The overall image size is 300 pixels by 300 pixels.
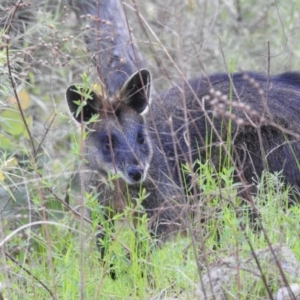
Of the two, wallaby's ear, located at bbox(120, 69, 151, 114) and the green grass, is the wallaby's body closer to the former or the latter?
wallaby's ear, located at bbox(120, 69, 151, 114)

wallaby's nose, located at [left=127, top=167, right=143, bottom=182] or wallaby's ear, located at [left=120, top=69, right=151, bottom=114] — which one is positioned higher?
wallaby's ear, located at [left=120, top=69, right=151, bottom=114]

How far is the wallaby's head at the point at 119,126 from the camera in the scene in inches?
247

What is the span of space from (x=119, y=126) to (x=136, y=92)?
351 mm

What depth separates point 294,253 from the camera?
4.70 m

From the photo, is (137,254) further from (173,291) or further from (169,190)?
(169,190)

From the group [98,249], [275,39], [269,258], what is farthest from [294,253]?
[275,39]

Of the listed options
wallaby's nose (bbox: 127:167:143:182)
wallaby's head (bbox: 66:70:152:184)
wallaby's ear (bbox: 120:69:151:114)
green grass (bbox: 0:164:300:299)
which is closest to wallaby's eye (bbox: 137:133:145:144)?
wallaby's head (bbox: 66:70:152:184)

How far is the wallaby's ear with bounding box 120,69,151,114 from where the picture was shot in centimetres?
636

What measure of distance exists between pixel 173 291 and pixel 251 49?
21.7 ft

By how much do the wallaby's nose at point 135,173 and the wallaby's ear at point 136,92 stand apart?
0.57 meters

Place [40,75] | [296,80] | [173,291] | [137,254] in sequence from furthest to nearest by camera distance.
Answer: [40,75] → [296,80] → [137,254] → [173,291]

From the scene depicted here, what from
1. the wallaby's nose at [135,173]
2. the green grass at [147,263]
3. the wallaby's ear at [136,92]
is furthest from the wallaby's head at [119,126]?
the green grass at [147,263]

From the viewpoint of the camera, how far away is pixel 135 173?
6023 millimetres

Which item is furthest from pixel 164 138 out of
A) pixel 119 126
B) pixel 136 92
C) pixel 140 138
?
pixel 119 126
